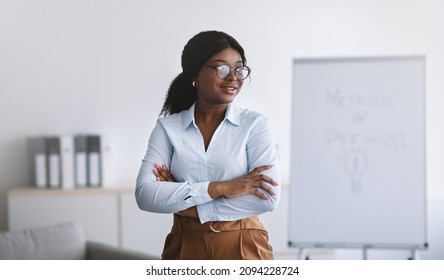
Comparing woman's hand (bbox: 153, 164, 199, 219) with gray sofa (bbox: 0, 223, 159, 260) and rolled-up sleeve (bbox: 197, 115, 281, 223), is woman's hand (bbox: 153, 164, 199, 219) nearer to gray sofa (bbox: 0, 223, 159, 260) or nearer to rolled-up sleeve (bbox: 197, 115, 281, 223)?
rolled-up sleeve (bbox: 197, 115, 281, 223)

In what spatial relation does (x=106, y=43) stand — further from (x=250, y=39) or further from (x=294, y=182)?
(x=294, y=182)

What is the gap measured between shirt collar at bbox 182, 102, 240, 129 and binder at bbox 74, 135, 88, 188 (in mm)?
968

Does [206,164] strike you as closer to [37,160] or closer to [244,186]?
[244,186]

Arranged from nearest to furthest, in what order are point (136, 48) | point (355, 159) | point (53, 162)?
point (136, 48)
point (53, 162)
point (355, 159)

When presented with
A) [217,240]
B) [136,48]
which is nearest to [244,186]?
[217,240]

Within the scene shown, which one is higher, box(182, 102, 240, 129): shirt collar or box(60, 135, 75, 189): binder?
box(182, 102, 240, 129): shirt collar

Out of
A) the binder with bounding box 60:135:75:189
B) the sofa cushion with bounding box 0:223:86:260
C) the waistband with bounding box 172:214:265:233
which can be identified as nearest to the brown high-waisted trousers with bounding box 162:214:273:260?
the waistband with bounding box 172:214:265:233

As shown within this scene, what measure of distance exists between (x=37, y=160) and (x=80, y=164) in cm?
45

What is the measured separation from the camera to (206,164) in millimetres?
1178

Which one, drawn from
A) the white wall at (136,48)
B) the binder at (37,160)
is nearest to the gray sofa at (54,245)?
the binder at (37,160)

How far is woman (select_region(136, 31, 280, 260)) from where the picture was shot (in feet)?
3.80

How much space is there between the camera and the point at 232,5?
4.57 ft

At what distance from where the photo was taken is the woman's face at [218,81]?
3.77ft

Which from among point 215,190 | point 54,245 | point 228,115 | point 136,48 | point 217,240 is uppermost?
point 136,48
